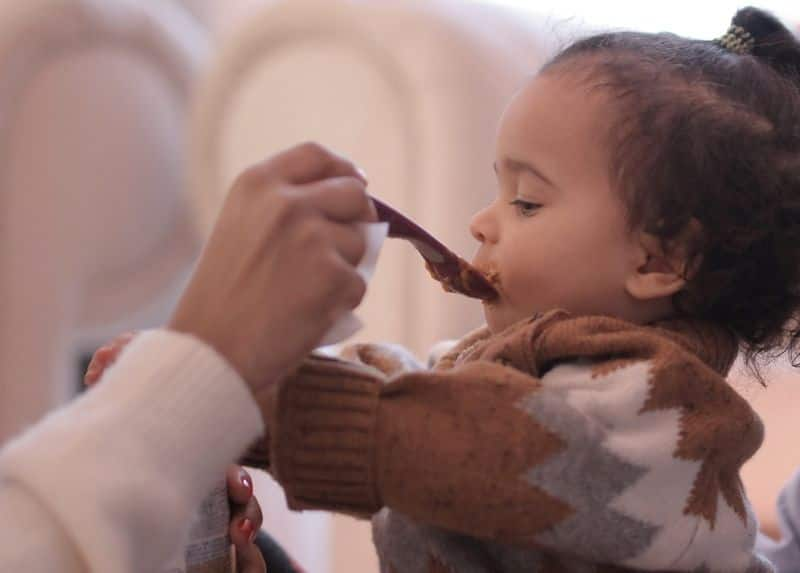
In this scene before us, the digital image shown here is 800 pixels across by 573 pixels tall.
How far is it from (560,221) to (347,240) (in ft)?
0.78

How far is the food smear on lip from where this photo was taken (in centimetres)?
87

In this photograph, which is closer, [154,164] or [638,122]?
[638,122]

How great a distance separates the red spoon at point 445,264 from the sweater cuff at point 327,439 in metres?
0.14

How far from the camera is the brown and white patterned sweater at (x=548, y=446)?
27.7 inches

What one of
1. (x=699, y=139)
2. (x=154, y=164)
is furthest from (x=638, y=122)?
(x=154, y=164)

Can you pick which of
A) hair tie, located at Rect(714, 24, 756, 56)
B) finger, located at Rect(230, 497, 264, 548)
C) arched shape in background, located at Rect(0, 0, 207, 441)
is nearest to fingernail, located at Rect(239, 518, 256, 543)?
finger, located at Rect(230, 497, 264, 548)

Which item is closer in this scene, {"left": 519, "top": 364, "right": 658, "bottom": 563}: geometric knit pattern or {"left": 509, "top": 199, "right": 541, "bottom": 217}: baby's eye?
{"left": 519, "top": 364, "right": 658, "bottom": 563}: geometric knit pattern

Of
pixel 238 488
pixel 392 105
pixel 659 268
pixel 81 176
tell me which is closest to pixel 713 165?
pixel 659 268

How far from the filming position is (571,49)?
0.94 metres

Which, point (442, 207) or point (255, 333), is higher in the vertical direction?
point (255, 333)

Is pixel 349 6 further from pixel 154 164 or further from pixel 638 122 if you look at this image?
pixel 638 122

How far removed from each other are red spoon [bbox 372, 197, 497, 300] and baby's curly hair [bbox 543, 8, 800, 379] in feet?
0.40

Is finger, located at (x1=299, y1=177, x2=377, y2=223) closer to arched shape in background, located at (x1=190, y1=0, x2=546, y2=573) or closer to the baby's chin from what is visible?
the baby's chin

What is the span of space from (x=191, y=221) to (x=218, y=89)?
0.86ft
